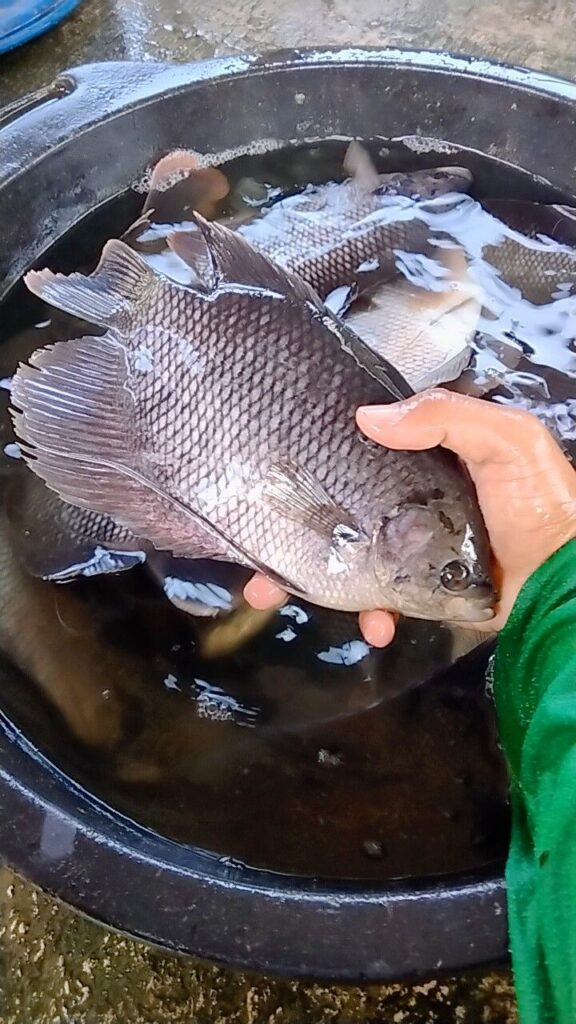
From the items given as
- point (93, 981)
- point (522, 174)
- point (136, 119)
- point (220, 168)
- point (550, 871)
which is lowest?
point (93, 981)

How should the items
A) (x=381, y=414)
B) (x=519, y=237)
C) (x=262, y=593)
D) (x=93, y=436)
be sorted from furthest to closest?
(x=519, y=237), (x=262, y=593), (x=93, y=436), (x=381, y=414)

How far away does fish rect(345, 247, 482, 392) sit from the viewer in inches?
41.8

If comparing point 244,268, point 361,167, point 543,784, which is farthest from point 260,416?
point 361,167

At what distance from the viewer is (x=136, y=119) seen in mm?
1169

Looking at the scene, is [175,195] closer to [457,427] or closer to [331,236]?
[331,236]

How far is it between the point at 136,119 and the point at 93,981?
102 cm

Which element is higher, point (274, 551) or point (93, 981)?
point (274, 551)

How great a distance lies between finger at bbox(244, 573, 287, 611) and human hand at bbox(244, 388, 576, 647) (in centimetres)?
23

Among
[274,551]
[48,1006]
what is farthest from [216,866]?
[48,1006]

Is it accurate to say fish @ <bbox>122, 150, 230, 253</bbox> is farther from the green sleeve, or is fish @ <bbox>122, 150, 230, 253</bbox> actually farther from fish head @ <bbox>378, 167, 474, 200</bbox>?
the green sleeve

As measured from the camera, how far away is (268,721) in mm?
914

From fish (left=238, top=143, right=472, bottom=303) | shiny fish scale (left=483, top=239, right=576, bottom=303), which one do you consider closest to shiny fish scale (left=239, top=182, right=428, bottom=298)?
fish (left=238, top=143, right=472, bottom=303)

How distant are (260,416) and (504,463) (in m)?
0.22

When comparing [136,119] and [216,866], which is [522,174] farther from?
[216,866]
